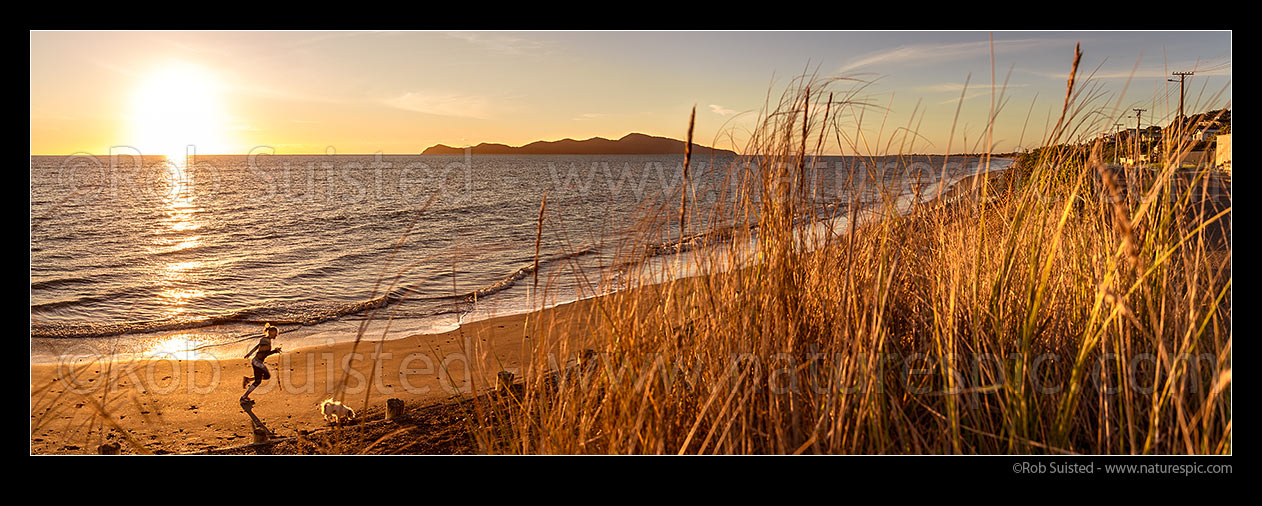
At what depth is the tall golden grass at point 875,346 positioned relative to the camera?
1633 millimetres

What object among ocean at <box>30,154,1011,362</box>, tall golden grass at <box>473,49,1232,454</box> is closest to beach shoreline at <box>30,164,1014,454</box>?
ocean at <box>30,154,1011,362</box>

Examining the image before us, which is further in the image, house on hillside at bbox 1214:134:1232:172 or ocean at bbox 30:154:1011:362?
ocean at bbox 30:154:1011:362

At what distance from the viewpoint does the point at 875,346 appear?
1.73 metres

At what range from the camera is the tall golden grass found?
1.63 meters

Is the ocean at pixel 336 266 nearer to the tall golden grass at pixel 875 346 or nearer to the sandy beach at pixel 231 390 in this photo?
the tall golden grass at pixel 875 346

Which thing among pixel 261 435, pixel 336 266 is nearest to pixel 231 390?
pixel 261 435

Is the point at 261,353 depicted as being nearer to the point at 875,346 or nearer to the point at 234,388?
the point at 234,388

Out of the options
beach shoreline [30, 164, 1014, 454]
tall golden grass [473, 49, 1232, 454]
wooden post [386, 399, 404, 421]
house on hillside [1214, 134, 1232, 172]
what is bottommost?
beach shoreline [30, 164, 1014, 454]

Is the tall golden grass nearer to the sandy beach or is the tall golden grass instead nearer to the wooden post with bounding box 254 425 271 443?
the sandy beach

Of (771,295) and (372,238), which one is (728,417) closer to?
(771,295)

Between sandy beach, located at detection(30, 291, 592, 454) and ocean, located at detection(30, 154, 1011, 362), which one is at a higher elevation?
ocean, located at detection(30, 154, 1011, 362)

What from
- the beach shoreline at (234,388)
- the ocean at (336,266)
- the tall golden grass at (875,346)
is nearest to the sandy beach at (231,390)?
the beach shoreline at (234,388)
